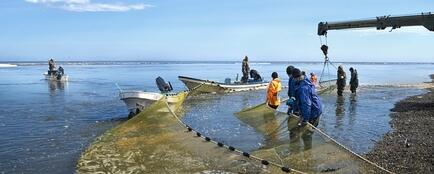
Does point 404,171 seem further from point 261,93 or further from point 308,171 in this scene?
point 261,93

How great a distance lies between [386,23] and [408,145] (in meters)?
9.52

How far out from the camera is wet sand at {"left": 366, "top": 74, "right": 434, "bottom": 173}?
30.1ft

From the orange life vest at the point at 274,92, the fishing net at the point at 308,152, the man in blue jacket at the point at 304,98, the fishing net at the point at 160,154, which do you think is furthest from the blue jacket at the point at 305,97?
the orange life vest at the point at 274,92

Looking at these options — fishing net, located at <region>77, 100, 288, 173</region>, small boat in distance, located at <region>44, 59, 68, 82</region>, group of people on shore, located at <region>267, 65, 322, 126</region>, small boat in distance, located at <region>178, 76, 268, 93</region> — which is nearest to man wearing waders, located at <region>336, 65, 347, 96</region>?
small boat in distance, located at <region>178, 76, 268, 93</region>

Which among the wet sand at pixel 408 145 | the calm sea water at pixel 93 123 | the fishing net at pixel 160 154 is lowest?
the calm sea water at pixel 93 123

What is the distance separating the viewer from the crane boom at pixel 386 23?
1836 centimetres

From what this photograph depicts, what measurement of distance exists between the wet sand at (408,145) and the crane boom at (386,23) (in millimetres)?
3490

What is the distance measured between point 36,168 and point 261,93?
20.7 meters

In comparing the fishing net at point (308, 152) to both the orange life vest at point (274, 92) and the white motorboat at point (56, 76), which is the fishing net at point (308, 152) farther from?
the white motorboat at point (56, 76)

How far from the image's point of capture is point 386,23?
771 inches

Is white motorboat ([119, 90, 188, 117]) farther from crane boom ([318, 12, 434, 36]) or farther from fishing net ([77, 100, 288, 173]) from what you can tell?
crane boom ([318, 12, 434, 36])

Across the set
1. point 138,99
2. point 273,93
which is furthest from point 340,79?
point 273,93

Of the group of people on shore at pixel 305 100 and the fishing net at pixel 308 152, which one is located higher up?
the group of people on shore at pixel 305 100

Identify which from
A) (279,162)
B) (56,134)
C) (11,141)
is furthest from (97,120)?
(279,162)
